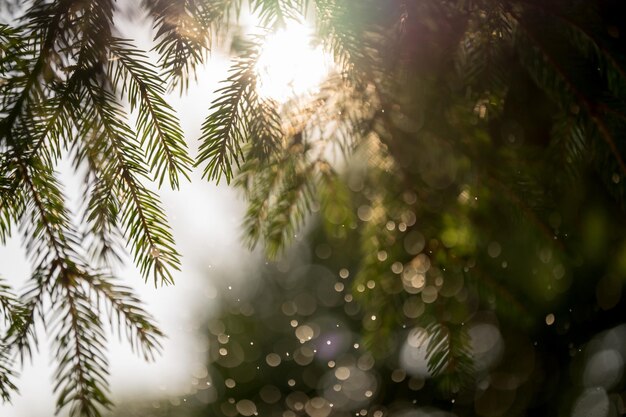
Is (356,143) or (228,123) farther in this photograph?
(356,143)

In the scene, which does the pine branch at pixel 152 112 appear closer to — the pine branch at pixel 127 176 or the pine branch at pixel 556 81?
the pine branch at pixel 127 176

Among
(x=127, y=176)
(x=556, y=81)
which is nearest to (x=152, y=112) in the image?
(x=127, y=176)

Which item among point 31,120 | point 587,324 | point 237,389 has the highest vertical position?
point 237,389

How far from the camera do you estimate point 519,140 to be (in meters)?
0.92

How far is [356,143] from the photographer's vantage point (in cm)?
75

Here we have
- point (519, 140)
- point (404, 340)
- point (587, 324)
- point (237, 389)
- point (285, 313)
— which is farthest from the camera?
point (237, 389)

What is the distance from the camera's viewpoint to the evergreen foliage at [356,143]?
57 centimetres

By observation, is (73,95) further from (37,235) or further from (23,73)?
(37,235)

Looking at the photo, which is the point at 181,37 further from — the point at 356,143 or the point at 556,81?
the point at 556,81

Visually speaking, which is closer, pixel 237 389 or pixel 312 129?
pixel 312 129

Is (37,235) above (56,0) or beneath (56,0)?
beneath

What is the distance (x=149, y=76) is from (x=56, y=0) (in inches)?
5.0

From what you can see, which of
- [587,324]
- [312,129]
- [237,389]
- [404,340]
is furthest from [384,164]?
[237,389]

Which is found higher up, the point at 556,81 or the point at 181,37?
the point at 181,37
